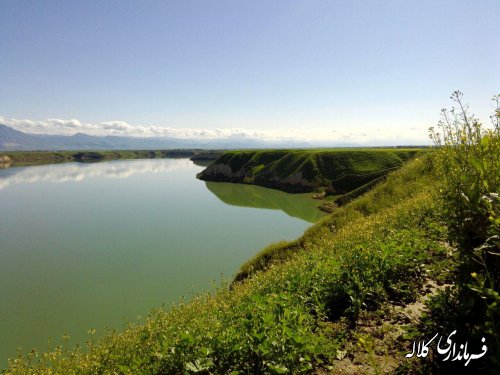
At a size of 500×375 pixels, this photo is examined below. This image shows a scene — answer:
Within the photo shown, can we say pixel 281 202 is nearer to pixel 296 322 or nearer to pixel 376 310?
pixel 376 310

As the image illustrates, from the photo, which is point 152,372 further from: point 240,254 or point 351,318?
point 240,254

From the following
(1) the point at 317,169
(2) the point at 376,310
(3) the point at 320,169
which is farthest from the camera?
(3) the point at 320,169

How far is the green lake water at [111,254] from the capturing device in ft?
59.9

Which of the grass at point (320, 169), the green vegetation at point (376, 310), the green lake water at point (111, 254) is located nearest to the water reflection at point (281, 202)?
the green lake water at point (111, 254)

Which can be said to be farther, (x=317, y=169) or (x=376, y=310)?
(x=317, y=169)

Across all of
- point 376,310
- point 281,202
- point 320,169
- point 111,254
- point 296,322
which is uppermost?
point 296,322

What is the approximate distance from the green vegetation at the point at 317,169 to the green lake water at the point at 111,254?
51.1 ft

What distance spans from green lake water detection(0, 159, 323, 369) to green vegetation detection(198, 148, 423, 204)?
1558 centimetres

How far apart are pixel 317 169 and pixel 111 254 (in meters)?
69.1

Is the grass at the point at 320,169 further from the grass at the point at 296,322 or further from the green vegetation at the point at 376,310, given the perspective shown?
the green vegetation at the point at 376,310

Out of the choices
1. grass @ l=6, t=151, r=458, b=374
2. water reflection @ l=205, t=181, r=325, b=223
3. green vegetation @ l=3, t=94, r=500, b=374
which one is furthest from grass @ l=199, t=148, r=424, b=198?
green vegetation @ l=3, t=94, r=500, b=374

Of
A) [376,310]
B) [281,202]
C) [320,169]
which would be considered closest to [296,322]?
[376,310]

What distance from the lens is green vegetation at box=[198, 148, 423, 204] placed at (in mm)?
72625

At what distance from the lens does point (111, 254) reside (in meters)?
30.0
